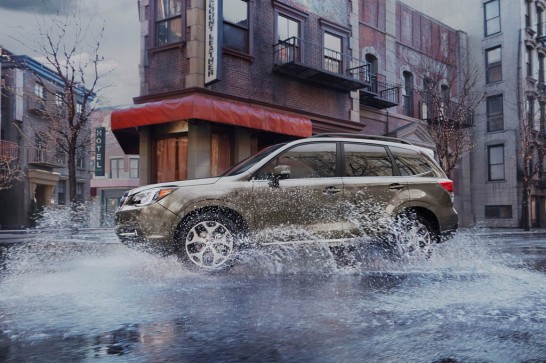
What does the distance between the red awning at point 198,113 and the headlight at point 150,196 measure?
9.13 meters

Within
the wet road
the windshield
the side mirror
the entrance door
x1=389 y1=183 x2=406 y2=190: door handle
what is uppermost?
the entrance door

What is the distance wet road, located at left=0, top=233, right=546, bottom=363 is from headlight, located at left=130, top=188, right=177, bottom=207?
2.95 ft

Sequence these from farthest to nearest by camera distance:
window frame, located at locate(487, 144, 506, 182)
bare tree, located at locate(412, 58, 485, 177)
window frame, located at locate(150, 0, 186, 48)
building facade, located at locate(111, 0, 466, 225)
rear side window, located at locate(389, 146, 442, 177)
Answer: window frame, located at locate(487, 144, 506, 182) < bare tree, located at locate(412, 58, 485, 177) < window frame, located at locate(150, 0, 186, 48) < building facade, located at locate(111, 0, 466, 225) < rear side window, located at locate(389, 146, 442, 177)

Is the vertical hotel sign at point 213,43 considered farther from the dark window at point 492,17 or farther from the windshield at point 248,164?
the dark window at point 492,17

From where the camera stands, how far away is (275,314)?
12.4 feet

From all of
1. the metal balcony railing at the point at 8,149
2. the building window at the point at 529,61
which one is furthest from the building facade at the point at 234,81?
the building window at the point at 529,61

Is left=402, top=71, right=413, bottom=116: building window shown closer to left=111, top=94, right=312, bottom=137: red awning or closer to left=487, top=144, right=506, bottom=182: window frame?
left=487, top=144, right=506, bottom=182: window frame

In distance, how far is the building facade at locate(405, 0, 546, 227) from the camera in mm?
32250

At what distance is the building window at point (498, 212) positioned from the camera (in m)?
32.3

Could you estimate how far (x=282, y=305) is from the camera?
4.13 meters

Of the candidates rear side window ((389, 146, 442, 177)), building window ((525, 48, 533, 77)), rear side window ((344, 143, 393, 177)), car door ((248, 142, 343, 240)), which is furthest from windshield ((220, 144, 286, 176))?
building window ((525, 48, 533, 77))

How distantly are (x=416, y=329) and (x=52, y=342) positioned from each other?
89.5 inches

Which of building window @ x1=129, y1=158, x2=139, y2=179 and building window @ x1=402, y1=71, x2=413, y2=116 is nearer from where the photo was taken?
building window @ x1=402, y1=71, x2=413, y2=116

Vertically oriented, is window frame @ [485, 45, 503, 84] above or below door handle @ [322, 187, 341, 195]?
above
